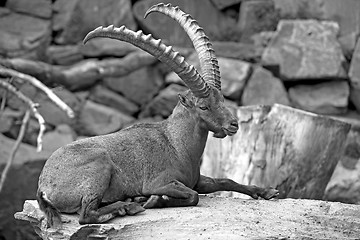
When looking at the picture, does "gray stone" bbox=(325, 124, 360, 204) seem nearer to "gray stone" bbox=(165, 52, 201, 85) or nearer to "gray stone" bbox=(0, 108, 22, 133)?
"gray stone" bbox=(165, 52, 201, 85)

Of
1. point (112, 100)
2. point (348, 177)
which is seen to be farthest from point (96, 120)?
point (348, 177)

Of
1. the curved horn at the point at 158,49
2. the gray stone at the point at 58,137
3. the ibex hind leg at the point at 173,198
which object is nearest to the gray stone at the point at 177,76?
the gray stone at the point at 58,137

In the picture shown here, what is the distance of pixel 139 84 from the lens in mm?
12852

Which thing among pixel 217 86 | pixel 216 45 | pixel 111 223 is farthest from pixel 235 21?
pixel 111 223

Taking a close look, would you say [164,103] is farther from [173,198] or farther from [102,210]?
[102,210]

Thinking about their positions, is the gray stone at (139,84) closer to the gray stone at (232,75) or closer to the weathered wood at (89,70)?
the weathered wood at (89,70)

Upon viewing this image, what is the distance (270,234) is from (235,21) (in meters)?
7.87

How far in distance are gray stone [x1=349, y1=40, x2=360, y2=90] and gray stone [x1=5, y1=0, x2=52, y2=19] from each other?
477 cm

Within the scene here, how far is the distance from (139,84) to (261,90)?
192cm

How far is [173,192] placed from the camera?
21.7 feet

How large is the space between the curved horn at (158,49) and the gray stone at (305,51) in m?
6.01

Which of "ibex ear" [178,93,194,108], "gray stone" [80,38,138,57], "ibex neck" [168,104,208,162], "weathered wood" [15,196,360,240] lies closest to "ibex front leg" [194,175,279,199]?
"ibex neck" [168,104,208,162]

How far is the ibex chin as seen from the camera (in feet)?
20.9

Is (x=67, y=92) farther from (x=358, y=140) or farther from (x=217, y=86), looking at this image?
(x=217, y=86)
